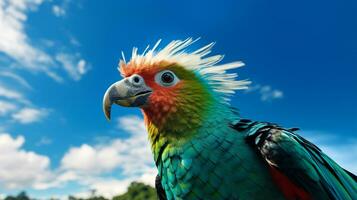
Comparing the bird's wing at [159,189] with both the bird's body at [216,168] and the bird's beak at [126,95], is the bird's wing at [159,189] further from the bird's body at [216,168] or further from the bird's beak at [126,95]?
the bird's beak at [126,95]

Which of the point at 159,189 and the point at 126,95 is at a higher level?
the point at 126,95

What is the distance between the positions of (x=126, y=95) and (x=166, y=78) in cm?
64

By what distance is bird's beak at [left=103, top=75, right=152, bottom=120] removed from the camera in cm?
532

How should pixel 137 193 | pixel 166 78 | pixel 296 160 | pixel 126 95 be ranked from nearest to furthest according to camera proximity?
pixel 296 160
pixel 126 95
pixel 166 78
pixel 137 193

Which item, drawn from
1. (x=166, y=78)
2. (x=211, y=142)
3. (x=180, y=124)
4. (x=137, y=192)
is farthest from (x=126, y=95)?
(x=137, y=192)

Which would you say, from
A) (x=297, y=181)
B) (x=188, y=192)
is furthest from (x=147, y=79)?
(x=297, y=181)

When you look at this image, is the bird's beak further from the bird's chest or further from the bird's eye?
the bird's chest

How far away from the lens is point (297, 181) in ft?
13.8

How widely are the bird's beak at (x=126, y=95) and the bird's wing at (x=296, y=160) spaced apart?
1466mm

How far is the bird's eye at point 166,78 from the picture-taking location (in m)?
5.39

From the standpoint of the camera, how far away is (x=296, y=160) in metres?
4.26

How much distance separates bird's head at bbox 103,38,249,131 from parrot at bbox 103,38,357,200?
14 millimetres

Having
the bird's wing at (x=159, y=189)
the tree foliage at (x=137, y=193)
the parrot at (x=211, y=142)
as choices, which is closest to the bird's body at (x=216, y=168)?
the parrot at (x=211, y=142)

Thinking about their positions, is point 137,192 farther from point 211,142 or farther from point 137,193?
point 211,142
